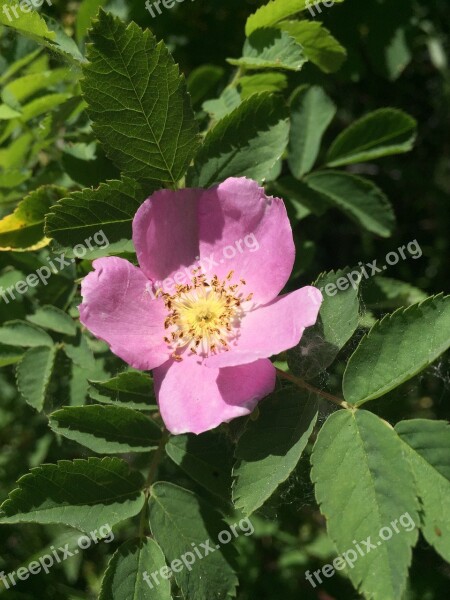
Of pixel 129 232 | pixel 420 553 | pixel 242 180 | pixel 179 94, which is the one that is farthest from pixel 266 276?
pixel 420 553

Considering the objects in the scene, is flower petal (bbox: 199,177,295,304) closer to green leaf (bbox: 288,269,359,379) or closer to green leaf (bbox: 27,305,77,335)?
green leaf (bbox: 288,269,359,379)

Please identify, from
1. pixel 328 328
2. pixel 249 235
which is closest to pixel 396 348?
pixel 328 328

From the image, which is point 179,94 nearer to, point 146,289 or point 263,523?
point 146,289

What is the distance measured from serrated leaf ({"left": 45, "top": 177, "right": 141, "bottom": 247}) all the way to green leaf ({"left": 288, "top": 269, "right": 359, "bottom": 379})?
1.44ft

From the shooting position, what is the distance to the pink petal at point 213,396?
128cm

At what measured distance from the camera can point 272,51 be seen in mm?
1579

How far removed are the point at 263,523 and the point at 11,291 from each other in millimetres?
1342

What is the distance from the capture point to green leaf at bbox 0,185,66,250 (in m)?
1.65

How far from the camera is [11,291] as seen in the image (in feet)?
6.12

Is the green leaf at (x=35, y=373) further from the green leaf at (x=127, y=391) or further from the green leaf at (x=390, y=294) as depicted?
the green leaf at (x=390, y=294)

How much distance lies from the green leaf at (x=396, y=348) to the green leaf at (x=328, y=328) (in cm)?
5

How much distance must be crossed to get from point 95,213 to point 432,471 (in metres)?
0.85

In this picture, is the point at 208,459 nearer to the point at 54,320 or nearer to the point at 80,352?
the point at 80,352

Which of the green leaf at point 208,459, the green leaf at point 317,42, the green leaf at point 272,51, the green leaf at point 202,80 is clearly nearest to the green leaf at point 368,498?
the green leaf at point 208,459
